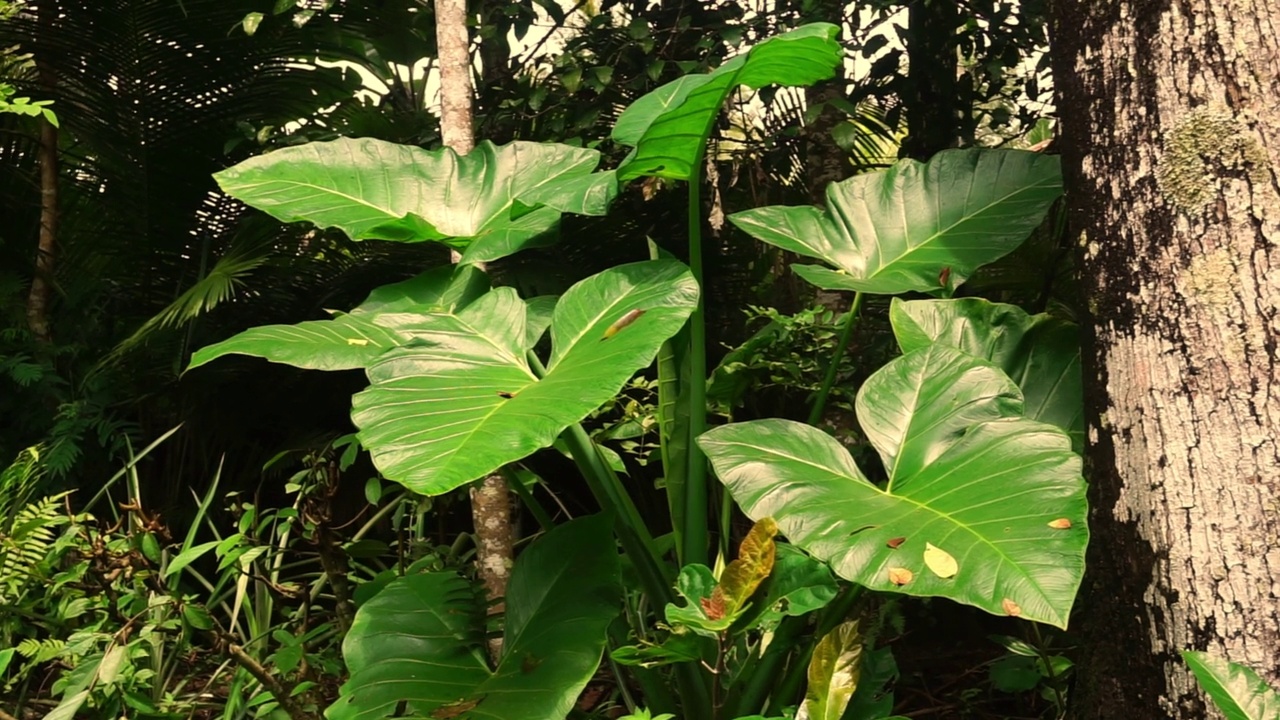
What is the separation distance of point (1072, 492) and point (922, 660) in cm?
157

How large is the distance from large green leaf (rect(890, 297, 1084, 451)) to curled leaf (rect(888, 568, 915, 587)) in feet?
2.17

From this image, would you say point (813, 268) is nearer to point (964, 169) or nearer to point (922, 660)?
point (964, 169)

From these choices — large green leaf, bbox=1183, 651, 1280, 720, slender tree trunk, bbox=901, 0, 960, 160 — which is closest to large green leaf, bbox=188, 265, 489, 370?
large green leaf, bbox=1183, 651, 1280, 720

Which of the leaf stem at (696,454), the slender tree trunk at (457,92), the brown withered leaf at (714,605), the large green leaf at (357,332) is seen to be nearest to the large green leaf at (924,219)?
the leaf stem at (696,454)

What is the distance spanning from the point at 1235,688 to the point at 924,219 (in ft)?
3.49

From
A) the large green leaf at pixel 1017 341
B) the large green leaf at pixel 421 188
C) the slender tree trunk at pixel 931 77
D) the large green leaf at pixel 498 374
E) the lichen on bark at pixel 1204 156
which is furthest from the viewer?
the slender tree trunk at pixel 931 77

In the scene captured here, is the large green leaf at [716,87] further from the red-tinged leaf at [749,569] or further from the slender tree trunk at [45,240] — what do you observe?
the slender tree trunk at [45,240]

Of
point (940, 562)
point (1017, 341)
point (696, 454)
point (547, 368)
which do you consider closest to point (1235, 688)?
point (940, 562)

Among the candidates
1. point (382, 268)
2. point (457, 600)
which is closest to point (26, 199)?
point (382, 268)

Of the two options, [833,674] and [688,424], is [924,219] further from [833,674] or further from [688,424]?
[833,674]

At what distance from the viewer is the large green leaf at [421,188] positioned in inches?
73.3

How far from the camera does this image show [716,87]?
1.56 metres

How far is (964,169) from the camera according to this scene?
2.02 meters

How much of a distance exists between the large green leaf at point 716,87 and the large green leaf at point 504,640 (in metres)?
0.62
